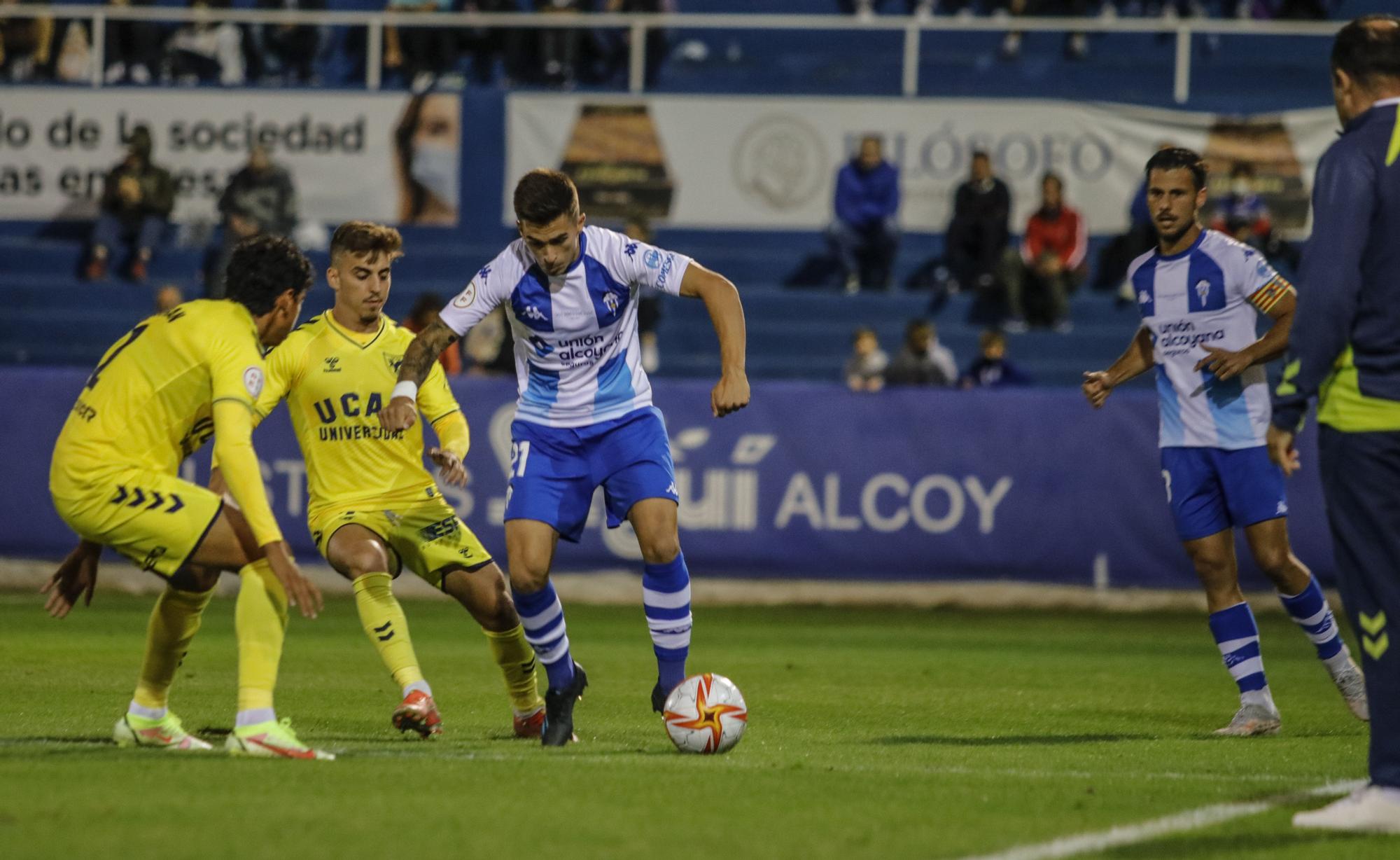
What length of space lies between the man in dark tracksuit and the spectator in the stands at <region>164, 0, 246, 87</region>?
62.7ft

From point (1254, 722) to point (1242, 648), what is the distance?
361 mm

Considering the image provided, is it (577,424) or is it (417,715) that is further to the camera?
(577,424)

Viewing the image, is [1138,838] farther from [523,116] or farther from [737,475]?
[523,116]

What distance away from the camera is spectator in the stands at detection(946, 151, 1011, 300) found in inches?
806

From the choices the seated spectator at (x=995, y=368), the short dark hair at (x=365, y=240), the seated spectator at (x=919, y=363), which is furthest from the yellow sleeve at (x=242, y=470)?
the seated spectator at (x=995, y=368)

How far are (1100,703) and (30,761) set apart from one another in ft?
18.3

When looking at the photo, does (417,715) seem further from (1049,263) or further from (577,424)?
(1049,263)

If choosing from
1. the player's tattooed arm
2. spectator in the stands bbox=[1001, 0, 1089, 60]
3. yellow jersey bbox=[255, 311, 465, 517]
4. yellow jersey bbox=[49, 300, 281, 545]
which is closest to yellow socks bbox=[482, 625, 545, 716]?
yellow jersey bbox=[255, 311, 465, 517]

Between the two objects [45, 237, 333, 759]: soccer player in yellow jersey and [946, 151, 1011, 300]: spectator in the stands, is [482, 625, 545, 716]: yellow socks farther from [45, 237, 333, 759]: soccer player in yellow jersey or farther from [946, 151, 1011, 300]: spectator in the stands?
[946, 151, 1011, 300]: spectator in the stands

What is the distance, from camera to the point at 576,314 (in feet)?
25.7

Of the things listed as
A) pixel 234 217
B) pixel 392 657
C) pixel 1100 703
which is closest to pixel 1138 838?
pixel 392 657

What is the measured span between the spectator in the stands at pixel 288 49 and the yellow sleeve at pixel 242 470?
17321 mm

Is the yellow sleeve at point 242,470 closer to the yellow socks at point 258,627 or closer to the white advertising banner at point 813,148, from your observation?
the yellow socks at point 258,627

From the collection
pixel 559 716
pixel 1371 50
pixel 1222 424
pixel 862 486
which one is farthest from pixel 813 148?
pixel 1371 50
